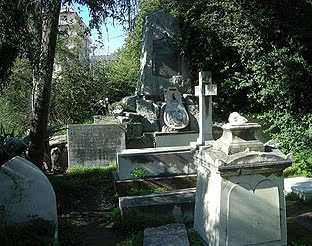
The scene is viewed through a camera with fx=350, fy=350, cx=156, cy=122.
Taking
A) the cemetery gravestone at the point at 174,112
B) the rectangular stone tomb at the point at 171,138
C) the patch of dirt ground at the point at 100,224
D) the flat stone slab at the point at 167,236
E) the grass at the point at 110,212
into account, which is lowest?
the patch of dirt ground at the point at 100,224

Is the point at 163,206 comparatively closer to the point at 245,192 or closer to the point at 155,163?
the point at 245,192

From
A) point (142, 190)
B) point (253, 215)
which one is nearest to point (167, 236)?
point (253, 215)

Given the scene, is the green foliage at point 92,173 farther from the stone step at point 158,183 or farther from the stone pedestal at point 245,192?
the stone pedestal at point 245,192

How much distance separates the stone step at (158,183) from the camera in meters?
6.68

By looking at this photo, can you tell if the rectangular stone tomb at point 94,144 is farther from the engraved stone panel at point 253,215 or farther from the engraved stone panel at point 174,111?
the engraved stone panel at point 253,215

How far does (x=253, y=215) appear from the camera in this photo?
3.33 metres

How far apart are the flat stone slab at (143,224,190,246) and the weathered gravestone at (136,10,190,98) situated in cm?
636

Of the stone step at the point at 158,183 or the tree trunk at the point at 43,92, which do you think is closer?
the tree trunk at the point at 43,92

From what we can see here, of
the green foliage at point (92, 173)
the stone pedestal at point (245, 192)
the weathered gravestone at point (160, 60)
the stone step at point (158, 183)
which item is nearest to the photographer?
the stone pedestal at point (245, 192)

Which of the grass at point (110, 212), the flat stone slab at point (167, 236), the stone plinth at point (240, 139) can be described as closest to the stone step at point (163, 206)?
the grass at point (110, 212)

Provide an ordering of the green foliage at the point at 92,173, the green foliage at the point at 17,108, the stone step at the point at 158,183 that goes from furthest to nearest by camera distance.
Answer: the green foliage at the point at 17,108
the green foliage at the point at 92,173
the stone step at the point at 158,183

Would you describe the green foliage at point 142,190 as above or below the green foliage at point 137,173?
below

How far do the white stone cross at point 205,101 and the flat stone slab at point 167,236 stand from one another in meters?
2.86

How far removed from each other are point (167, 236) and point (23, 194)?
166 cm
